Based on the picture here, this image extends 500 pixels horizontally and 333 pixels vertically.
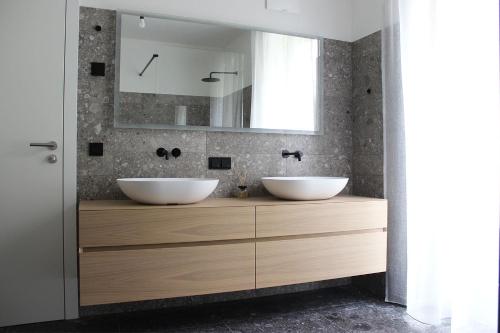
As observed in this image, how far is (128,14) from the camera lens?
228 cm

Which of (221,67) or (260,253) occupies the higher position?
(221,67)

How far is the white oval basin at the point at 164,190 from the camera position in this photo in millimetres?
1864

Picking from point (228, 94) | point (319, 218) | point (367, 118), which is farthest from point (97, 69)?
point (367, 118)

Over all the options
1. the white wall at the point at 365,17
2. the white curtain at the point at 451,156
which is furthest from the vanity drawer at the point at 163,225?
the white wall at the point at 365,17

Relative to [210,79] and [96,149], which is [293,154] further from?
[96,149]

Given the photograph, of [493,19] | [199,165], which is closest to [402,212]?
[493,19]

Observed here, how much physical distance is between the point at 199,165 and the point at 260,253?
2.39 feet

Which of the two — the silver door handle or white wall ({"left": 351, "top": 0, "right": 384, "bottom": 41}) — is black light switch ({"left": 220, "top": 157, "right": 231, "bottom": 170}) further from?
white wall ({"left": 351, "top": 0, "right": 384, "bottom": 41})

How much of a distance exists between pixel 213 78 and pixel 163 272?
4.12ft

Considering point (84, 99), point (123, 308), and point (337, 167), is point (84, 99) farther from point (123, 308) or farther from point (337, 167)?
point (337, 167)

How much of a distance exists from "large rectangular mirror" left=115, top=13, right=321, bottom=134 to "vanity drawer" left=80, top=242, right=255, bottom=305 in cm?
83

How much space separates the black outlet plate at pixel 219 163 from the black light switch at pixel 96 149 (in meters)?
0.66

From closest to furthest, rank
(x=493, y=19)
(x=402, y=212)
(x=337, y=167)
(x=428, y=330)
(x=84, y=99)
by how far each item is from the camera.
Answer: (x=493, y=19) < (x=428, y=330) < (x=84, y=99) < (x=402, y=212) < (x=337, y=167)

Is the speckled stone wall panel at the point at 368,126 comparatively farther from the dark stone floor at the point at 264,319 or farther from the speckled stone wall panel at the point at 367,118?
the dark stone floor at the point at 264,319
